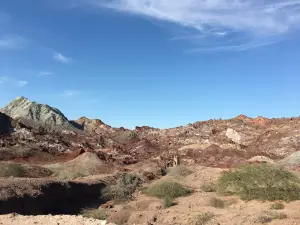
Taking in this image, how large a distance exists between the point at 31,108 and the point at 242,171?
5892 centimetres

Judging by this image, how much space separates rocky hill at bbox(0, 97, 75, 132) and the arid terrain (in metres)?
0.23

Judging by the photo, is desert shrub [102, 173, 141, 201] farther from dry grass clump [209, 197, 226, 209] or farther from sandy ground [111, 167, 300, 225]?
dry grass clump [209, 197, 226, 209]

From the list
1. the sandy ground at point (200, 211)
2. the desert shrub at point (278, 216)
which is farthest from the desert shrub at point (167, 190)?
the desert shrub at point (278, 216)

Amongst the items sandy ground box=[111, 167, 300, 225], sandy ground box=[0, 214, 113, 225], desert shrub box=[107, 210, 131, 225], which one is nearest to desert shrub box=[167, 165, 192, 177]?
sandy ground box=[111, 167, 300, 225]

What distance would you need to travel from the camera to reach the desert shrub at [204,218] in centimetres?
1455

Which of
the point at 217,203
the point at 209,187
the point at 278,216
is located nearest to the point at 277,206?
the point at 278,216

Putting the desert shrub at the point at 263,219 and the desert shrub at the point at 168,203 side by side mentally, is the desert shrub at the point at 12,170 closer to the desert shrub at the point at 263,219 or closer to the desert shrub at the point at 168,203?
the desert shrub at the point at 168,203

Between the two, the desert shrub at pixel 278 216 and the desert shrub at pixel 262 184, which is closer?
the desert shrub at pixel 278 216

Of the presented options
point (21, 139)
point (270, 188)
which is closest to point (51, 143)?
point (21, 139)

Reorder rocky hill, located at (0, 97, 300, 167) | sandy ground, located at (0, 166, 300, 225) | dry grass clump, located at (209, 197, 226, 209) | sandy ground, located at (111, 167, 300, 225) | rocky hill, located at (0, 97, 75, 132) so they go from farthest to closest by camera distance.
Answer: rocky hill, located at (0, 97, 75, 132), rocky hill, located at (0, 97, 300, 167), dry grass clump, located at (209, 197, 226, 209), sandy ground, located at (111, 167, 300, 225), sandy ground, located at (0, 166, 300, 225)

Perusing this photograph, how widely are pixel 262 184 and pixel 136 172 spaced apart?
510 inches

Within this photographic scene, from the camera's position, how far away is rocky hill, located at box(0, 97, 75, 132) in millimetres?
69188

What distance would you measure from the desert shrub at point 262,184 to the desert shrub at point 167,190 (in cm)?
205

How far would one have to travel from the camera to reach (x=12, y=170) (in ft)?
87.0
